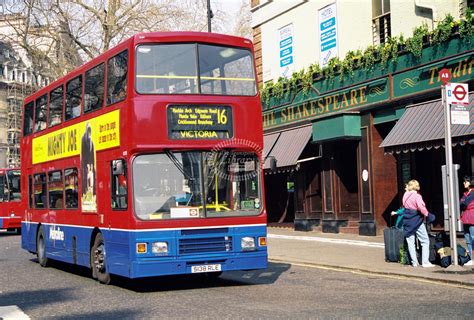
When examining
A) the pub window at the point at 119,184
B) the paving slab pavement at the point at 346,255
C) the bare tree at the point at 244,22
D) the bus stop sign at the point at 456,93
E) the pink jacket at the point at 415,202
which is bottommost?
the paving slab pavement at the point at 346,255

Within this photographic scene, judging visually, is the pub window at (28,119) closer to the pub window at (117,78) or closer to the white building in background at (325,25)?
the pub window at (117,78)

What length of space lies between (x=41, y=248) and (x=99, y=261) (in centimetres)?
477

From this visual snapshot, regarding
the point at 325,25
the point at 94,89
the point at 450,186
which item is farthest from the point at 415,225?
the point at 325,25

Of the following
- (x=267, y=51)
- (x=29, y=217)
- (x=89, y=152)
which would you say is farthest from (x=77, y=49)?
(x=89, y=152)

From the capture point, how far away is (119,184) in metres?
12.7

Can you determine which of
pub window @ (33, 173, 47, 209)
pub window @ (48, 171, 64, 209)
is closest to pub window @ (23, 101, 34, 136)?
pub window @ (33, 173, 47, 209)

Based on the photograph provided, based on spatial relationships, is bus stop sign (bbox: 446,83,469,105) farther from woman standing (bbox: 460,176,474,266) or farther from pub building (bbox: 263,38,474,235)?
pub building (bbox: 263,38,474,235)

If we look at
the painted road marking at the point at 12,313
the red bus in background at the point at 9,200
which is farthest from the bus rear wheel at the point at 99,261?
the red bus in background at the point at 9,200

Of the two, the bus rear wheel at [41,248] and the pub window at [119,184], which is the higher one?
the pub window at [119,184]

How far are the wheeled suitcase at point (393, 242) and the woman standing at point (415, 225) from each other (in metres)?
0.52

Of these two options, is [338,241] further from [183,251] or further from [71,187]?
[183,251]

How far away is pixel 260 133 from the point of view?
42.3 feet

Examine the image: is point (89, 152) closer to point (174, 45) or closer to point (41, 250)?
point (174, 45)

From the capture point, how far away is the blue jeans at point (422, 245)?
14.7m
